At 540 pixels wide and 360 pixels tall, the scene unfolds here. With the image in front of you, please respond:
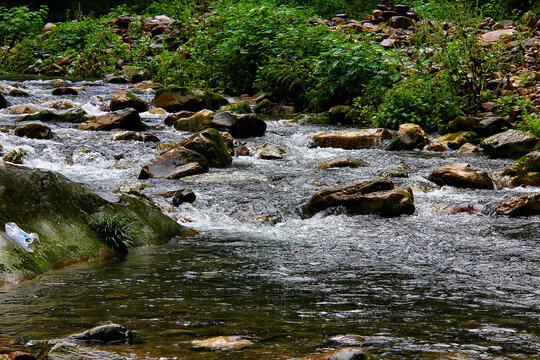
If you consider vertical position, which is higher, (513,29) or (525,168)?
(513,29)

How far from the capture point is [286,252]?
5152mm

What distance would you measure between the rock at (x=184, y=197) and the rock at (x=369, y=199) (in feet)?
5.14

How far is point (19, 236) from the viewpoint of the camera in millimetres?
4387

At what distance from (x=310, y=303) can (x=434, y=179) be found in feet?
18.2

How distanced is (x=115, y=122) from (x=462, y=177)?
7268 mm

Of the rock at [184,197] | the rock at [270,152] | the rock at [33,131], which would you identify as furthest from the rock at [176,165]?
the rock at [33,131]

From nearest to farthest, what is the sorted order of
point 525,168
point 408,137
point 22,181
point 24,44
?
point 22,181, point 525,168, point 408,137, point 24,44

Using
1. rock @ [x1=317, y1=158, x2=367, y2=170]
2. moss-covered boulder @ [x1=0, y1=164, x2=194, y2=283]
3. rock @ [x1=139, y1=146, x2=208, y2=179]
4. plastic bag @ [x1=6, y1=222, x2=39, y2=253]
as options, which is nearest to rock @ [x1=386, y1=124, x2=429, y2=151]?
rock @ [x1=317, y1=158, x2=367, y2=170]

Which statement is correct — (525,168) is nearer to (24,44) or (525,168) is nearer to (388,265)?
(388,265)

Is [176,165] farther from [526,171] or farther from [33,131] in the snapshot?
[526,171]

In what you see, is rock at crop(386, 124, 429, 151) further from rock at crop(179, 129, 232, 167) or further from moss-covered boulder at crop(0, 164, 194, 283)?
moss-covered boulder at crop(0, 164, 194, 283)

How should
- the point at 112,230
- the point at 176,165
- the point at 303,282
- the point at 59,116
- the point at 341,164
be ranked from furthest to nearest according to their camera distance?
1. the point at 59,116
2. the point at 341,164
3. the point at 176,165
4. the point at 112,230
5. the point at 303,282

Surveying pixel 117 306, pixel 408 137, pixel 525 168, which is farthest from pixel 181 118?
pixel 117 306

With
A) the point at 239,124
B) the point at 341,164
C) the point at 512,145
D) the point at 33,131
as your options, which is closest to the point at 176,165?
the point at 341,164
